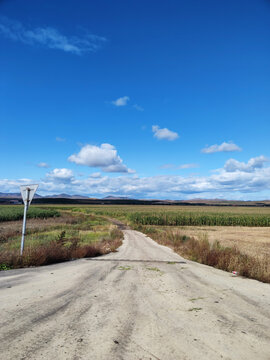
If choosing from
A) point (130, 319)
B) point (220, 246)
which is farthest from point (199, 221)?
point (130, 319)

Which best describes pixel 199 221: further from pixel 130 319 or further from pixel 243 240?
pixel 130 319

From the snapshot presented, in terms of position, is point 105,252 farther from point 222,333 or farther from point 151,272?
point 222,333

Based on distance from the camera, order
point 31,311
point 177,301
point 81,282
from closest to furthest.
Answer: point 31,311, point 177,301, point 81,282

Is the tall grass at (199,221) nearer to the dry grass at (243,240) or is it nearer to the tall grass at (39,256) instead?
the dry grass at (243,240)

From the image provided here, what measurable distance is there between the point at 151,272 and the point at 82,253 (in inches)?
201

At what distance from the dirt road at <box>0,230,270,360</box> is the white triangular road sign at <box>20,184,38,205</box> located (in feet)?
11.9

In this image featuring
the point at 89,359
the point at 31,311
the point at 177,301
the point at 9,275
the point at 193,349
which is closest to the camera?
the point at 89,359

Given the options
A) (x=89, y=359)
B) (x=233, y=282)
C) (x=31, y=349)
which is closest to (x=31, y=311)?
(x=31, y=349)

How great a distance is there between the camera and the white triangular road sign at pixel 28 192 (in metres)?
10.5

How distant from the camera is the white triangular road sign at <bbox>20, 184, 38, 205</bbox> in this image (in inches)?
414

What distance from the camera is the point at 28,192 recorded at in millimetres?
10641

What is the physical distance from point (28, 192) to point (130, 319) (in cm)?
782

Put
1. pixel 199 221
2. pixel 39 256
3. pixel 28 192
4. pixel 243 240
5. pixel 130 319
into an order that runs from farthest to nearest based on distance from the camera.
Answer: pixel 199 221, pixel 243 240, pixel 28 192, pixel 39 256, pixel 130 319

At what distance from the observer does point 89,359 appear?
319 cm
